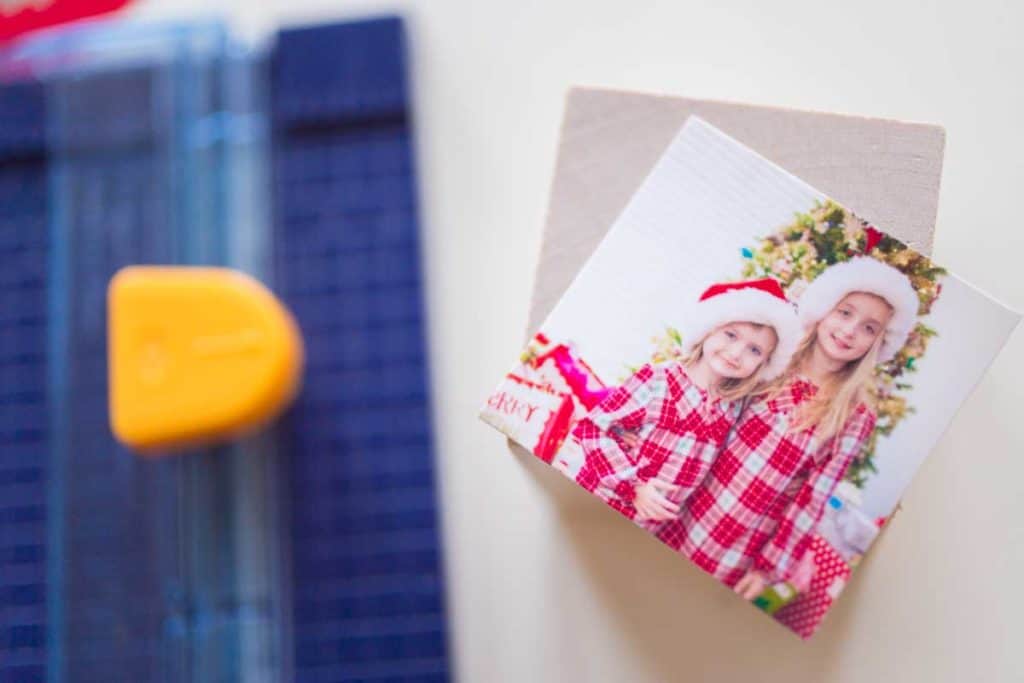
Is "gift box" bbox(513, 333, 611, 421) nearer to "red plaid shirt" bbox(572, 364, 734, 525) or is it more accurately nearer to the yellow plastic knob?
"red plaid shirt" bbox(572, 364, 734, 525)

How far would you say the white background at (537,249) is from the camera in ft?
2.15

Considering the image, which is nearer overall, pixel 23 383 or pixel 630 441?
pixel 630 441

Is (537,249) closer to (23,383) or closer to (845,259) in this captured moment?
(845,259)

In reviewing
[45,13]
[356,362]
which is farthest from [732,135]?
[45,13]

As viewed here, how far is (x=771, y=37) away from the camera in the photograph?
706 millimetres

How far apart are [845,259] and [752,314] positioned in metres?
0.06

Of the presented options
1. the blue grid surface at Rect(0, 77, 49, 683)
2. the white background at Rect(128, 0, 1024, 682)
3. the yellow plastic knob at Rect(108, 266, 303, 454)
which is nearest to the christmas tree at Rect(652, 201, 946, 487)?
the white background at Rect(128, 0, 1024, 682)

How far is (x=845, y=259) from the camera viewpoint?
514 mm

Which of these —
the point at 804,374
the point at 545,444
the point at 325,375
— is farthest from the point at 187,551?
the point at 804,374

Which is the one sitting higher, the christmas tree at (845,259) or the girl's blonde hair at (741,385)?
the christmas tree at (845,259)

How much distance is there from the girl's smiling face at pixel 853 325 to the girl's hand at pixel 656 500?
4.9 inches

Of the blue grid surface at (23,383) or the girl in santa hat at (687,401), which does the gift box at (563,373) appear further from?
the blue grid surface at (23,383)

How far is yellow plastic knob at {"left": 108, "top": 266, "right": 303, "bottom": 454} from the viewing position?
0.66m

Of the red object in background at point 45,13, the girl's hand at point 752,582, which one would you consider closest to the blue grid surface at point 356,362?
the red object in background at point 45,13
